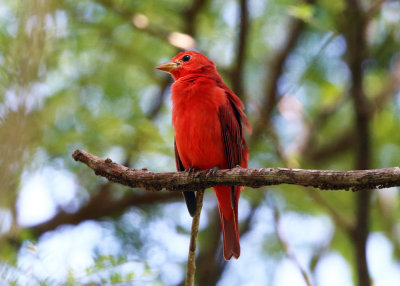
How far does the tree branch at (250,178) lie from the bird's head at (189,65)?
1691 millimetres

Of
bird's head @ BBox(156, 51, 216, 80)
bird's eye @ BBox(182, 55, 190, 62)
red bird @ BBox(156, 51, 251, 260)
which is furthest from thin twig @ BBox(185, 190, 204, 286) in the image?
bird's eye @ BBox(182, 55, 190, 62)

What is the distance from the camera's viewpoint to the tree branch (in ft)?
8.07

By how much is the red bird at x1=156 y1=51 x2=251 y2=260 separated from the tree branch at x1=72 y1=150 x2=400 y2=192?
26.0 inches

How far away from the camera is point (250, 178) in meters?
2.90

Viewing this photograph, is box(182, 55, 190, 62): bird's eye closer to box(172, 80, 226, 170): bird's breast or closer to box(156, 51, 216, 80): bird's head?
box(156, 51, 216, 80): bird's head

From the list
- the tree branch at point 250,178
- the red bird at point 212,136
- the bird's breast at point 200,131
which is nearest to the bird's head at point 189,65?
the red bird at point 212,136

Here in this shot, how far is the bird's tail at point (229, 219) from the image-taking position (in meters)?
4.06

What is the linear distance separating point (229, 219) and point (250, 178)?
4.63 feet

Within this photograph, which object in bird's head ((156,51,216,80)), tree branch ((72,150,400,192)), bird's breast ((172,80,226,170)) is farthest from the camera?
bird's head ((156,51,216,80))

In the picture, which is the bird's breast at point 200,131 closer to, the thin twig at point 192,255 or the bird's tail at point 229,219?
the bird's tail at point 229,219

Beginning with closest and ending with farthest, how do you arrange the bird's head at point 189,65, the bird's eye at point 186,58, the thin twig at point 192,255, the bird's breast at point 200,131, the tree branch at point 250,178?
the tree branch at point 250,178, the thin twig at point 192,255, the bird's breast at point 200,131, the bird's head at point 189,65, the bird's eye at point 186,58

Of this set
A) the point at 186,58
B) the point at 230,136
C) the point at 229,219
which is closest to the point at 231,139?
the point at 230,136

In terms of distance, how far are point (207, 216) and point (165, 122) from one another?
4.84 ft

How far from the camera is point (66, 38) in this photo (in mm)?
6070
